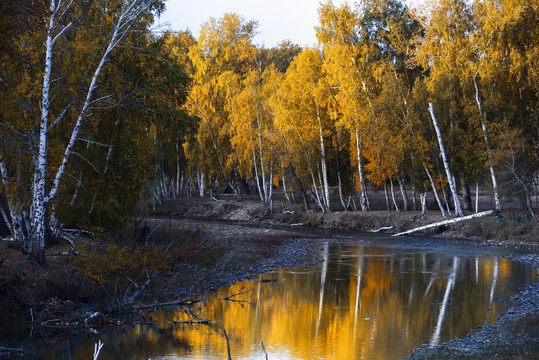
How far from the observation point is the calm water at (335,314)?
13773mm

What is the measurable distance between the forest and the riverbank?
167 cm

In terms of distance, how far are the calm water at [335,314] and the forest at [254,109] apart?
239 inches

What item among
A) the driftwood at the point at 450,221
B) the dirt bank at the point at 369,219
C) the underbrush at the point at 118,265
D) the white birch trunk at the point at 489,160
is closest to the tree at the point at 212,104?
the dirt bank at the point at 369,219

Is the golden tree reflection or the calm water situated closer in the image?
the calm water

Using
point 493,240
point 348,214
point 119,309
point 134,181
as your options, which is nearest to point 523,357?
point 119,309

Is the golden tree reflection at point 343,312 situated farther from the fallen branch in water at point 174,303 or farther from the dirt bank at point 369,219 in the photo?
the dirt bank at point 369,219

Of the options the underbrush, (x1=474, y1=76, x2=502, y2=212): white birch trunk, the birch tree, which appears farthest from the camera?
(x1=474, y1=76, x2=502, y2=212): white birch trunk

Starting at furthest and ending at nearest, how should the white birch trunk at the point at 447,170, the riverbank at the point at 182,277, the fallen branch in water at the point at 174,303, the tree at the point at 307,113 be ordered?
the tree at the point at 307,113
the white birch trunk at the point at 447,170
the fallen branch in water at the point at 174,303
the riverbank at the point at 182,277

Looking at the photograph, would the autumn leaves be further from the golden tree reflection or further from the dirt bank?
the golden tree reflection

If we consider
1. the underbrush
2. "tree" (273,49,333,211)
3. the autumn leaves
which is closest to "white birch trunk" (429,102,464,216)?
the autumn leaves

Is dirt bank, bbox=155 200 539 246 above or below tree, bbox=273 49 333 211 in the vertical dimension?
below

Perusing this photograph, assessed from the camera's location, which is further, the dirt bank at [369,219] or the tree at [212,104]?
the tree at [212,104]

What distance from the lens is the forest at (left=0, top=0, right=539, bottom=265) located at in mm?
20047

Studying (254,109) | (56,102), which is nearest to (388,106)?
(254,109)
